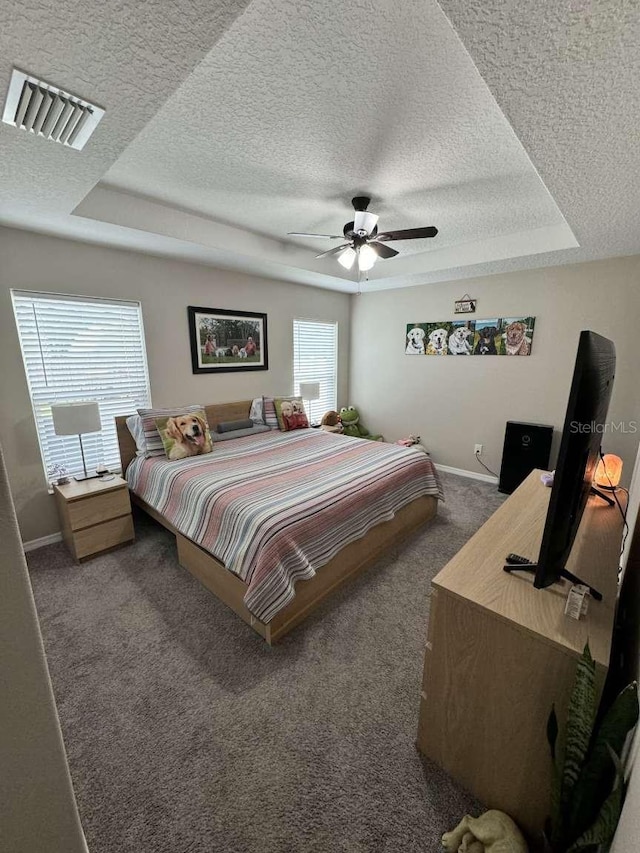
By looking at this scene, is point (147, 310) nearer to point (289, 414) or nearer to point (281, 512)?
point (289, 414)

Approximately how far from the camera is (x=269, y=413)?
3807 millimetres

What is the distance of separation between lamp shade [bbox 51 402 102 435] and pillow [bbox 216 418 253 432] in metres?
1.15

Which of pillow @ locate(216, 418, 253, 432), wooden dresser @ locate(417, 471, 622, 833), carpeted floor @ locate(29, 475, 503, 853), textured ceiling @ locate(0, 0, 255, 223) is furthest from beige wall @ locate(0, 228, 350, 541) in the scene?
wooden dresser @ locate(417, 471, 622, 833)

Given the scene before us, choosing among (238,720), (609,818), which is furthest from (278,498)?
(609,818)

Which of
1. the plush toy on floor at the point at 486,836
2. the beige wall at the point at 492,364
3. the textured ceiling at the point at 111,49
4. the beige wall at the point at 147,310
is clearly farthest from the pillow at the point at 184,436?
the beige wall at the point at 492,364

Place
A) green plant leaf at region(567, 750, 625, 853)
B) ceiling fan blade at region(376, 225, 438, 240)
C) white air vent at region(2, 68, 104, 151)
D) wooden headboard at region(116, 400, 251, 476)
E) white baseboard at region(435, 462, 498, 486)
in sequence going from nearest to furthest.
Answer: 1. green plant leaf at region(567, 750, 625, 853)
2. white air vent at region(2, 68, 104, 151)
3. ceiling fan blade at region(376, 225, 438, 240)
4. wooden headboard at region(116, 400, 251, 476)
5. white baseboard at region(435, 462, 498, 486)

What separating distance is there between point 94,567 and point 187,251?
2.64 m

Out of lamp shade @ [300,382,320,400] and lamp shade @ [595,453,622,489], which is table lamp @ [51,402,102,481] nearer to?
lamp shade @ [300,382,320,400]

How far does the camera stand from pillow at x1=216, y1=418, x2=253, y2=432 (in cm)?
349

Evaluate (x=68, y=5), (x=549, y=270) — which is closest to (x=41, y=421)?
(x=68, y=5)

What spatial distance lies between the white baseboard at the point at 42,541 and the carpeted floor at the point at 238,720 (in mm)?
479

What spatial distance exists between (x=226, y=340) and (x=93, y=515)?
2.09 metres

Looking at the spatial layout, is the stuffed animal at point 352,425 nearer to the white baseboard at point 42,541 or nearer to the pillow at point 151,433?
the pillow at point 151,433

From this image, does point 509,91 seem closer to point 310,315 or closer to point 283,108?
point 283,108
